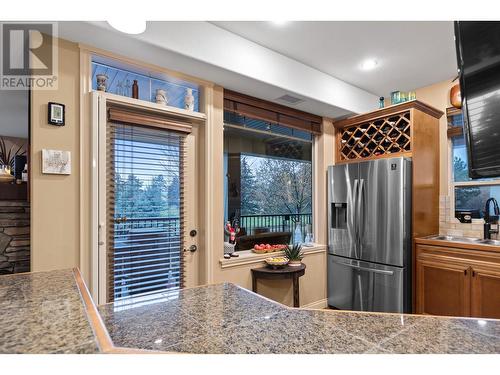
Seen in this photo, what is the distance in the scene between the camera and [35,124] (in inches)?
72.1

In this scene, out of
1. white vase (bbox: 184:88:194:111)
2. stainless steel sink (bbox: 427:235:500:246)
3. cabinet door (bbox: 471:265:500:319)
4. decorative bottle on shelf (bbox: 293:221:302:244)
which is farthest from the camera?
decorative bottle on shelf (bbox: 293:221:302:244)

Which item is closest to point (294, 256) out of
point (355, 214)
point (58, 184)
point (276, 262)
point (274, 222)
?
point (276, 262)

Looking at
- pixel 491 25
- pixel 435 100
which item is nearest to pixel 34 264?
pixel 491 25

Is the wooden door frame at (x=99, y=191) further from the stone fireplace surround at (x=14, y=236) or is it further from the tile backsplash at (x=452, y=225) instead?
the tile backsplash at (x=452, y=225)

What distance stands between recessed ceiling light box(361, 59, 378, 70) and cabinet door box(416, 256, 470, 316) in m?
2.00

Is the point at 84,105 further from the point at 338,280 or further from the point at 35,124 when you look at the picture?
the point at 338,280

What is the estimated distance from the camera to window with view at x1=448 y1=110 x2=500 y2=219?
3.00m

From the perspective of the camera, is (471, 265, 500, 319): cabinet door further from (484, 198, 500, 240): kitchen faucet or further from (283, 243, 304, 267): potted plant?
(283, 243, 304, 267): potted plant

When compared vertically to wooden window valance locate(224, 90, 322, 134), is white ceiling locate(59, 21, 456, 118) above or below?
above

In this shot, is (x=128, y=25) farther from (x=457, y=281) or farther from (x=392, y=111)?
(x=457, y=281)

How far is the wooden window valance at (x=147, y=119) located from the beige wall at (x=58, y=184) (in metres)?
0.26

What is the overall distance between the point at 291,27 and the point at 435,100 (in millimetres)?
2143

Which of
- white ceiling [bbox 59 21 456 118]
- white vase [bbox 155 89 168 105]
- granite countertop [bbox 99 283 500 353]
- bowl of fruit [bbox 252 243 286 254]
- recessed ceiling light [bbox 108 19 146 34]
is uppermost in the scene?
white ceiling [bbox 59 21 456 118]

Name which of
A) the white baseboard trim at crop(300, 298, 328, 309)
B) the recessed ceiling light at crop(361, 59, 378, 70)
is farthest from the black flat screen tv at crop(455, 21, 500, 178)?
the white baseboard trim at crop(300, 298, 328, 309)
